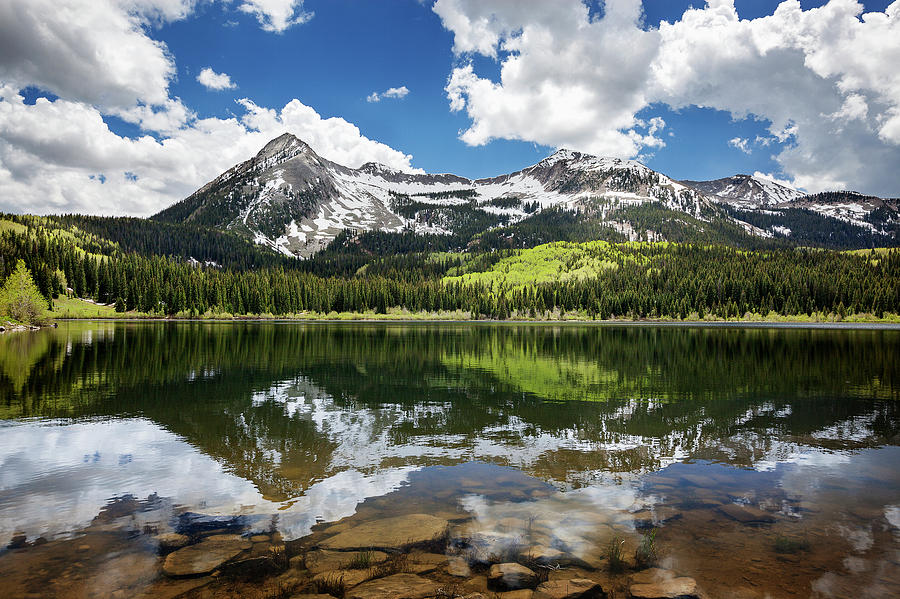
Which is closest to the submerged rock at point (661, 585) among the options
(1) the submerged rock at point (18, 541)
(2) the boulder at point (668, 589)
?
(2) the boulder at point (668, 589)

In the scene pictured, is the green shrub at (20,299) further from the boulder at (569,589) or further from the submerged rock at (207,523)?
the boulder at (569,589)

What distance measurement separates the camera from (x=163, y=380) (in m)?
32.9

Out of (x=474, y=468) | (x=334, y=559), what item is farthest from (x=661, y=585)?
(x=474, y=468)

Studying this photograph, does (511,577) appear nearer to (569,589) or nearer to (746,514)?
(569,589)

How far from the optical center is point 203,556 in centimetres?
955

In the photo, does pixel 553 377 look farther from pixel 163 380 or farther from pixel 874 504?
pixel 163 380

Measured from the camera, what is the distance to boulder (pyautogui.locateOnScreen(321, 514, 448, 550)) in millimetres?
10164

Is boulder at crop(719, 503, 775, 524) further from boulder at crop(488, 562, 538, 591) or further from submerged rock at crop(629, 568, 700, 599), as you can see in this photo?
boulder at crop(488, 562, 538, 591)

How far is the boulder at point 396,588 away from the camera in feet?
27.1

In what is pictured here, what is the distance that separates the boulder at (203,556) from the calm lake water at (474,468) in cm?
44

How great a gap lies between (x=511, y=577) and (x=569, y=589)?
108 cm

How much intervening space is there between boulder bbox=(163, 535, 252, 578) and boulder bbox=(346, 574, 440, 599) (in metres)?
2.98

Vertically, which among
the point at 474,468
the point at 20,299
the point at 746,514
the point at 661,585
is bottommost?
the point at 474,468

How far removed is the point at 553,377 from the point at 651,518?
25343mm
